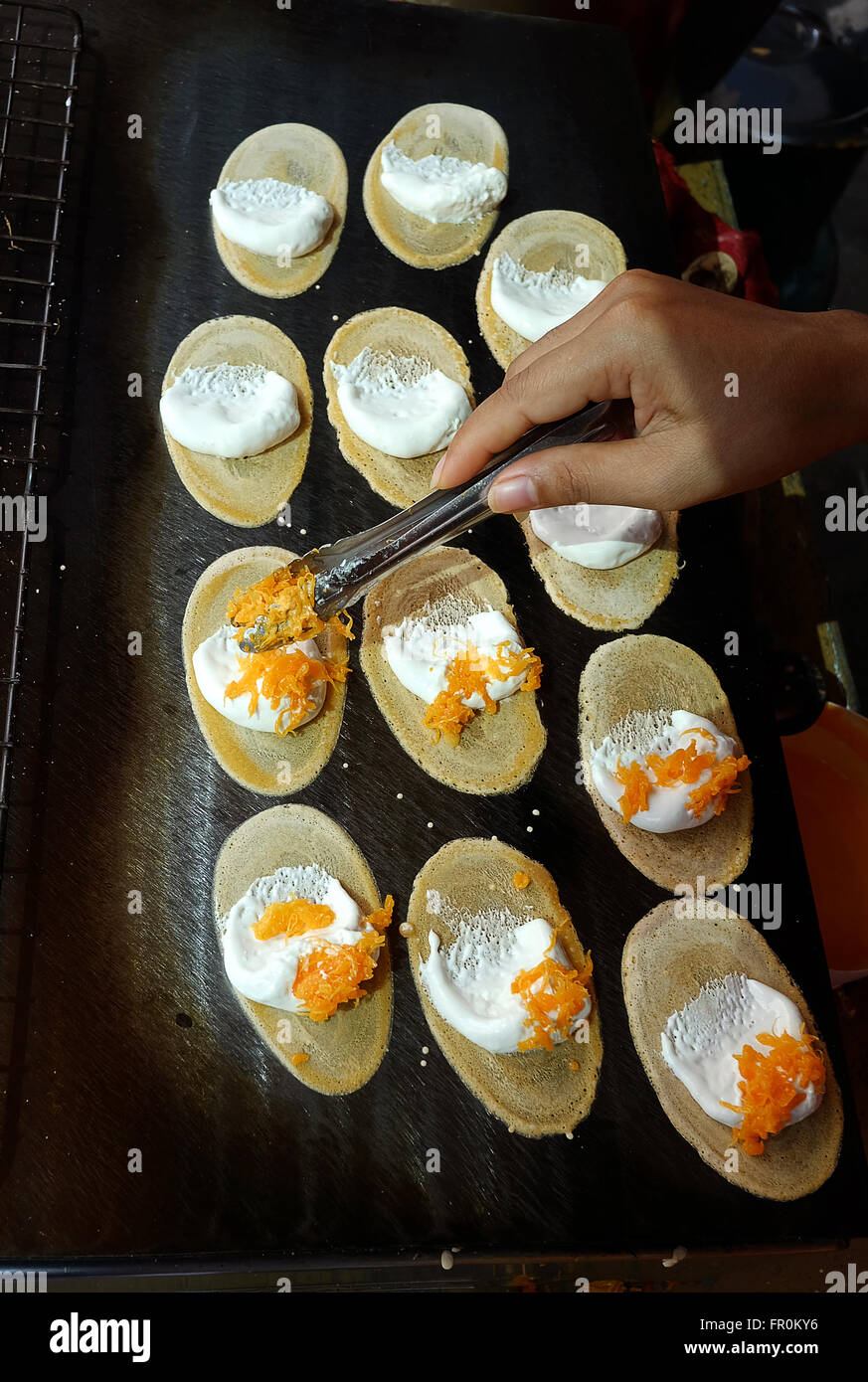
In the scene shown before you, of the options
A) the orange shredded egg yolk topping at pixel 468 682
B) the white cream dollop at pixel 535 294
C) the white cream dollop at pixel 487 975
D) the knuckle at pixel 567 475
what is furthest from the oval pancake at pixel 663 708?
the white cream dollop at pixel 535 294

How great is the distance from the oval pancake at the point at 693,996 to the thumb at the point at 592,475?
745mm

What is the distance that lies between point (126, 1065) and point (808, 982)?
1173mm

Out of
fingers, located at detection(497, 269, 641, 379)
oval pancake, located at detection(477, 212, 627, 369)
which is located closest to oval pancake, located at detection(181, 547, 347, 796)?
fingers, located at detection(497, 269, 641, 379)

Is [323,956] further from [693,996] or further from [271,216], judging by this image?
[271,216]

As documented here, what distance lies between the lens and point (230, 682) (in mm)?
1677

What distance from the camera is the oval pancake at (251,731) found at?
1.69 metres

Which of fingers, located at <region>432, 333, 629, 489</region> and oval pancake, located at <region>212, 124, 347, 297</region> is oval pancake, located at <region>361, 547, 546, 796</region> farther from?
oval pancake, located at <region>212, 124, 347, 297</region>

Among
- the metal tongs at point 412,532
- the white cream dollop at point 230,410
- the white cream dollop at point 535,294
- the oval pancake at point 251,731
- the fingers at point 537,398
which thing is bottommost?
the oval pancake at point 251,731

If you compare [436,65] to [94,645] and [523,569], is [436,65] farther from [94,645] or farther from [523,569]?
[94,645]

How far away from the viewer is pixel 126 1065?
1491mm

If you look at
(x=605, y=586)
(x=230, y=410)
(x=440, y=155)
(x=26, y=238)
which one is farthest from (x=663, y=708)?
(x=26, y=238)

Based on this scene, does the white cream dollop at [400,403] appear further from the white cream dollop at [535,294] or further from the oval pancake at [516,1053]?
the oval pancake at [516,1053]

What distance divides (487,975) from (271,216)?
5.32 ft
